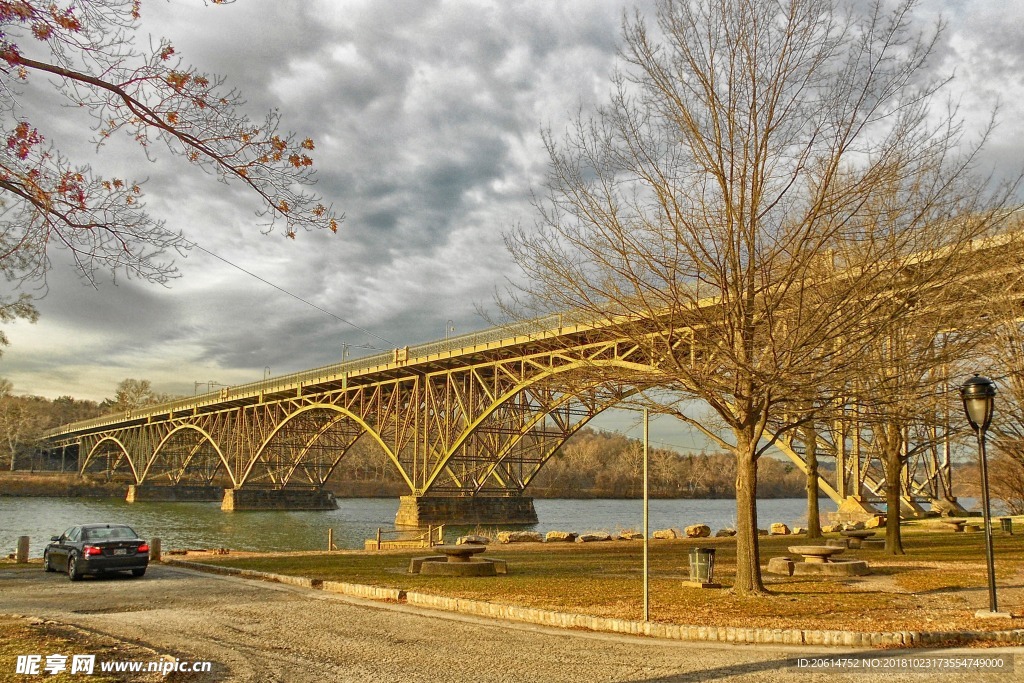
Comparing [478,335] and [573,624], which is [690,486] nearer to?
[478,335]

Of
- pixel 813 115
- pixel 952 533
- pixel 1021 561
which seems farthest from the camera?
pixel 952 533

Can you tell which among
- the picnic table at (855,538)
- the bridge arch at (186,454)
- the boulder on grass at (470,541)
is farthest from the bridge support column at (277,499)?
the picnic table at (855,538)

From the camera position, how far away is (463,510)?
56.2 meters

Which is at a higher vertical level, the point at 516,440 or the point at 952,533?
the point at 516,440

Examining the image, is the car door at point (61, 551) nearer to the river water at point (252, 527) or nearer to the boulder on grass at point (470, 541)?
the boulder on grass at point (470, 541)

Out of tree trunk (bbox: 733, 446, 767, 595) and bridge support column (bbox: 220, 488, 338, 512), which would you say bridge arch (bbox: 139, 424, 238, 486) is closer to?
bridge support column (bbox: 220, 488, 338, 512)

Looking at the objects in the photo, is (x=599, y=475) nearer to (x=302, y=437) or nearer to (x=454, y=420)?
(x=302, y=437)

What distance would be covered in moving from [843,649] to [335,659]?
615cm

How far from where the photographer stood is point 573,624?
11289 millimetres

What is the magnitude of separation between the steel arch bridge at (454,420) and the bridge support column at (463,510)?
0.30 feet

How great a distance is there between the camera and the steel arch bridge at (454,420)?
21.2 metres

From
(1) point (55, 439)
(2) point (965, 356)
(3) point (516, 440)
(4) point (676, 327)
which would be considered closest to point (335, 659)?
(4) point (676, 327)

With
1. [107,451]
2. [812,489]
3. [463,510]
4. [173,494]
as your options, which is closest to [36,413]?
[107,451]

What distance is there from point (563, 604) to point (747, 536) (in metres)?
3.46
